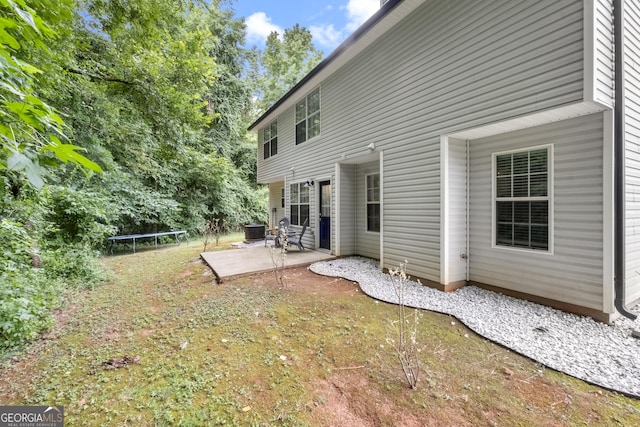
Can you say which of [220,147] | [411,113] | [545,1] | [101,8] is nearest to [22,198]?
[101,8]

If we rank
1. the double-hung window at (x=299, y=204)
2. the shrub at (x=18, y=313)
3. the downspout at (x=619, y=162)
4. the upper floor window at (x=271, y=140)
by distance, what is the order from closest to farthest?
the shrub at (x=18, y=313), the downspout at (x=619, y=162), the double-hung window at (x=299, y=204), the upper floor window at (x=271, y=140)

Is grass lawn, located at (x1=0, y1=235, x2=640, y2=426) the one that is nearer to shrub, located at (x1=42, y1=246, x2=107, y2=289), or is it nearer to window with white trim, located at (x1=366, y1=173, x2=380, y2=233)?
shrub, located at (x1=42, y1=246, x2=107, y2=289)

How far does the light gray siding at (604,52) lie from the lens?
293cm

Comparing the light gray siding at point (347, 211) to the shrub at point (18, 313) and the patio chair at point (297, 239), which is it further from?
the shrub at point (18, 313)

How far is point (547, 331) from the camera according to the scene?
305 cm

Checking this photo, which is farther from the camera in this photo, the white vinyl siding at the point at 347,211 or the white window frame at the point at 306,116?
the white window frame at the point at 306,116

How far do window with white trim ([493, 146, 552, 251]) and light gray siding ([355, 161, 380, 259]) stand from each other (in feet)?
9.25

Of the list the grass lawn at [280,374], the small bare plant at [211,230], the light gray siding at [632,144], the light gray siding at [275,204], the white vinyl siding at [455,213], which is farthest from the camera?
the light gray siding at [275,204]

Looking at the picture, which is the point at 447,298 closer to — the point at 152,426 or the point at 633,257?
the point at 633,257

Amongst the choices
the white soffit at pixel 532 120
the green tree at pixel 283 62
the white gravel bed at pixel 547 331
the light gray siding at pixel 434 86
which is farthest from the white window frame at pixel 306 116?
the green tree at pixel 283 62

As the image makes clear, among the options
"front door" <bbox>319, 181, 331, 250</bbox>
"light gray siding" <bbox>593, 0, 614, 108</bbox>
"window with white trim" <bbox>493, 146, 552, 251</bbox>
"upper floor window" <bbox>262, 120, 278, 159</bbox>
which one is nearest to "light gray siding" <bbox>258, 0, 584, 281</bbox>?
"light gray siding" <bbox>593, 0, 614, 108</bbox>

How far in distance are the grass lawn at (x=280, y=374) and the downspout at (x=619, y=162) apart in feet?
5.52

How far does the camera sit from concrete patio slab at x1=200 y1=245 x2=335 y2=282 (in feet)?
18.5

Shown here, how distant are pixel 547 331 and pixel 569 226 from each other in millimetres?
1449
